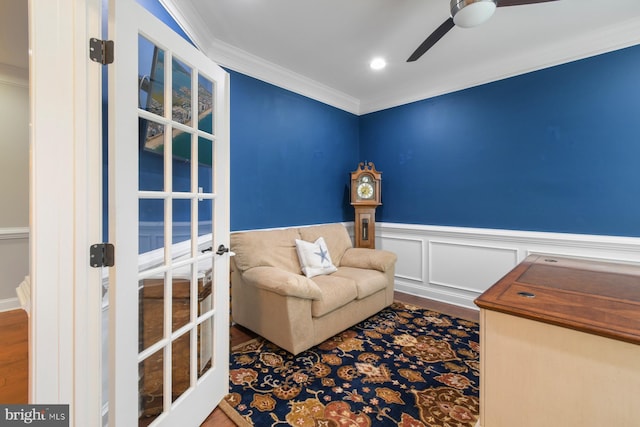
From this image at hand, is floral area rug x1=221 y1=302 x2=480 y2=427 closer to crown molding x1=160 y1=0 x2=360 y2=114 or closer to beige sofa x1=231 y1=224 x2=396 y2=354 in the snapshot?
beige sofa x1=231 y1=224 x2=396 y2=354

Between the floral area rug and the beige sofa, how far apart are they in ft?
0.52

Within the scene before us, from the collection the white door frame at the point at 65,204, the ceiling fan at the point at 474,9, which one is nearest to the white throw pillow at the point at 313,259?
the white door frame at the point at 65,204

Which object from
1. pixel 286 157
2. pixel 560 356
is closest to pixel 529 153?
pixel 560 356

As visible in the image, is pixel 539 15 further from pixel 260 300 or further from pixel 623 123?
pixel 260 300

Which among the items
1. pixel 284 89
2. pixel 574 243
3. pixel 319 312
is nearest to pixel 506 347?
pixel 319 312

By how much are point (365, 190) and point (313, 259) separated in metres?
1.36

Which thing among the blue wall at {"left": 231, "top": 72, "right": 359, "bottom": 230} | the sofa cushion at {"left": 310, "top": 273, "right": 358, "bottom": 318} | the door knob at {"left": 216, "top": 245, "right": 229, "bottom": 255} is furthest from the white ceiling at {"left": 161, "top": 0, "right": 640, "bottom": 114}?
the sofa cushion at {"left": 310, "top": 273, "right": 358, "bottom": 318}

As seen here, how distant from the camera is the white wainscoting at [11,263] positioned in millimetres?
2742

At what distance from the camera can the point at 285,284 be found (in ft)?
6.53

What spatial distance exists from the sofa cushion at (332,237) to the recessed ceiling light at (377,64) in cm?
187

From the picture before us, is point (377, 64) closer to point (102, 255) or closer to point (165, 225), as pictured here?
point (165, 225)

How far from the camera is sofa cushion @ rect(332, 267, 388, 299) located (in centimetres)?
252

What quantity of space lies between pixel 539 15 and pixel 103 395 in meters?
3.62

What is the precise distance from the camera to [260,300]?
223 centimetres
